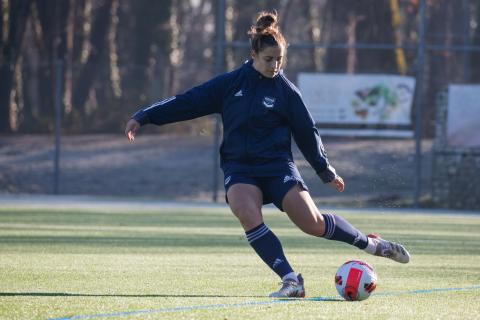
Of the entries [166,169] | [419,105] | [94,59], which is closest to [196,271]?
[419,105]

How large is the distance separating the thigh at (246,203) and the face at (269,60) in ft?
2.52

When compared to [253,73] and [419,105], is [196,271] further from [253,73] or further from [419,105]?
[419,105]

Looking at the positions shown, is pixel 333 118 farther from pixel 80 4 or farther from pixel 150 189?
pixel 80 4

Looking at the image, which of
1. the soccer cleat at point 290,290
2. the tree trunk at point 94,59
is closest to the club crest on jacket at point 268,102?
the soccer cleat at point 290,290

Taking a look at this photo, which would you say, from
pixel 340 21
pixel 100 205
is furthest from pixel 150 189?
pixel 340 21

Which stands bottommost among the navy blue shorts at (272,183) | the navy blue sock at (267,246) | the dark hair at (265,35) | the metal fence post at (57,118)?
the metal fence post at (57,118)

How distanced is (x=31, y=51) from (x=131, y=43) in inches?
129

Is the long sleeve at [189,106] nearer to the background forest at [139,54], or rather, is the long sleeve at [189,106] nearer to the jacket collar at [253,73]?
the jacket collar at [253,73]

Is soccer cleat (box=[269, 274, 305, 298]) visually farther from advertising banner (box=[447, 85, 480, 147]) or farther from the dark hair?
advertising banner (box=[447, 85, 480, 147])

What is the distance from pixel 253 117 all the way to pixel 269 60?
1.28ft

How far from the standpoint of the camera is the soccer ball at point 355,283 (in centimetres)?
730

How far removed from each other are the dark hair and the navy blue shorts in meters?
0.85

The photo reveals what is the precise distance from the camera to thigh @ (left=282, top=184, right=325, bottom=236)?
7.69m

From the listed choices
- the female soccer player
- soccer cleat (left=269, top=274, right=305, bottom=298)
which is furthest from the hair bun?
soccer cleat (left=269, top=274, right=305, bottom=298)
